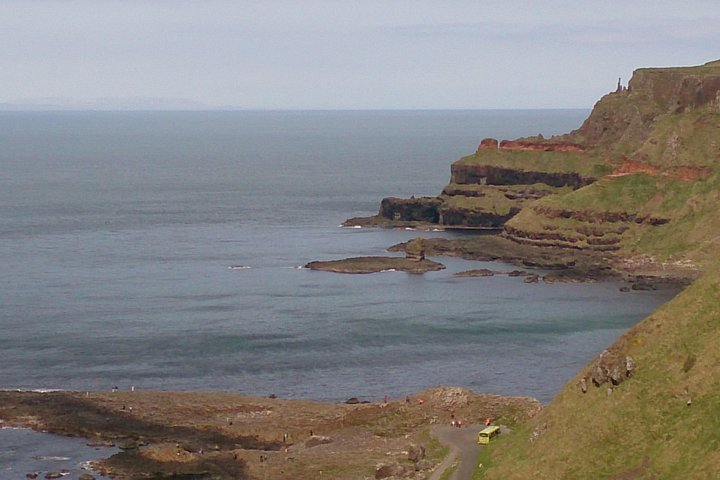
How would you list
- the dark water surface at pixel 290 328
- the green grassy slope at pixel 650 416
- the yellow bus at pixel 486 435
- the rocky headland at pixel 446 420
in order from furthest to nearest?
the dark water surface at pixel 290 328 → the yellow bus at pixel 486 435 → the rocky headland at pixel 446 420 → the green grassy slope at pixel 650 416

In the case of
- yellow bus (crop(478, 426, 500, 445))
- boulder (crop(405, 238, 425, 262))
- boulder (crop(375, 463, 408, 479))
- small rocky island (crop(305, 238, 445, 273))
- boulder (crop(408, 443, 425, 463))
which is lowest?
small rocky island (crop(305, 238, 445, 273))

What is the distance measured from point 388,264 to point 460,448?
4012 inches

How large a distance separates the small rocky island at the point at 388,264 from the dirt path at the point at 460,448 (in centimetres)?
9114

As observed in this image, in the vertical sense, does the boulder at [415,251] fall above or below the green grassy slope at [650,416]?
below

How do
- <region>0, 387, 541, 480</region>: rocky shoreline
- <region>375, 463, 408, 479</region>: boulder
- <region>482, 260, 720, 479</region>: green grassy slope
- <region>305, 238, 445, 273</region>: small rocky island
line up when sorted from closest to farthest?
<region>482, 260, 720, 479</region>: green grassy slope < <region>375, 463, 408, 479</region>: boulder < <region>0, 387, 541, 480</region>: rocky shoreline < <region>305, 238, 445, 273</region>: small rocky island

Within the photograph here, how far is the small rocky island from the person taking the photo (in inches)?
7306

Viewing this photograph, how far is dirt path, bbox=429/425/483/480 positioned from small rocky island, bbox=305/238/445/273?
91.1 meters

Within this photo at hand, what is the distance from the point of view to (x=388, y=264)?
621 ft

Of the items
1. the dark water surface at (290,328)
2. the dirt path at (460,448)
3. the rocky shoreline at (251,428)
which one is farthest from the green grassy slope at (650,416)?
the dark water surface at (290,328)

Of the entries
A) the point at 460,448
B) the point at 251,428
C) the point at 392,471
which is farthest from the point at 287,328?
the point at 392,471

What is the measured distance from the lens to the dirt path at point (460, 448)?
81.4m

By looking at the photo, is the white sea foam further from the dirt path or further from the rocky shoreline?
the dirt path

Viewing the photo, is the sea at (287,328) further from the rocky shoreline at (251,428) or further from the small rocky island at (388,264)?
the rocky shoreline at (251,428)

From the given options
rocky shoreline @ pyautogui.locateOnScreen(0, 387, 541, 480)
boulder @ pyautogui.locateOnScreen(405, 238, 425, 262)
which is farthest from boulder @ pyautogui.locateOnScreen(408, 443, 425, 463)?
boulder @ pyautogui.locateOnScreen(405, 238, 425, 262)
